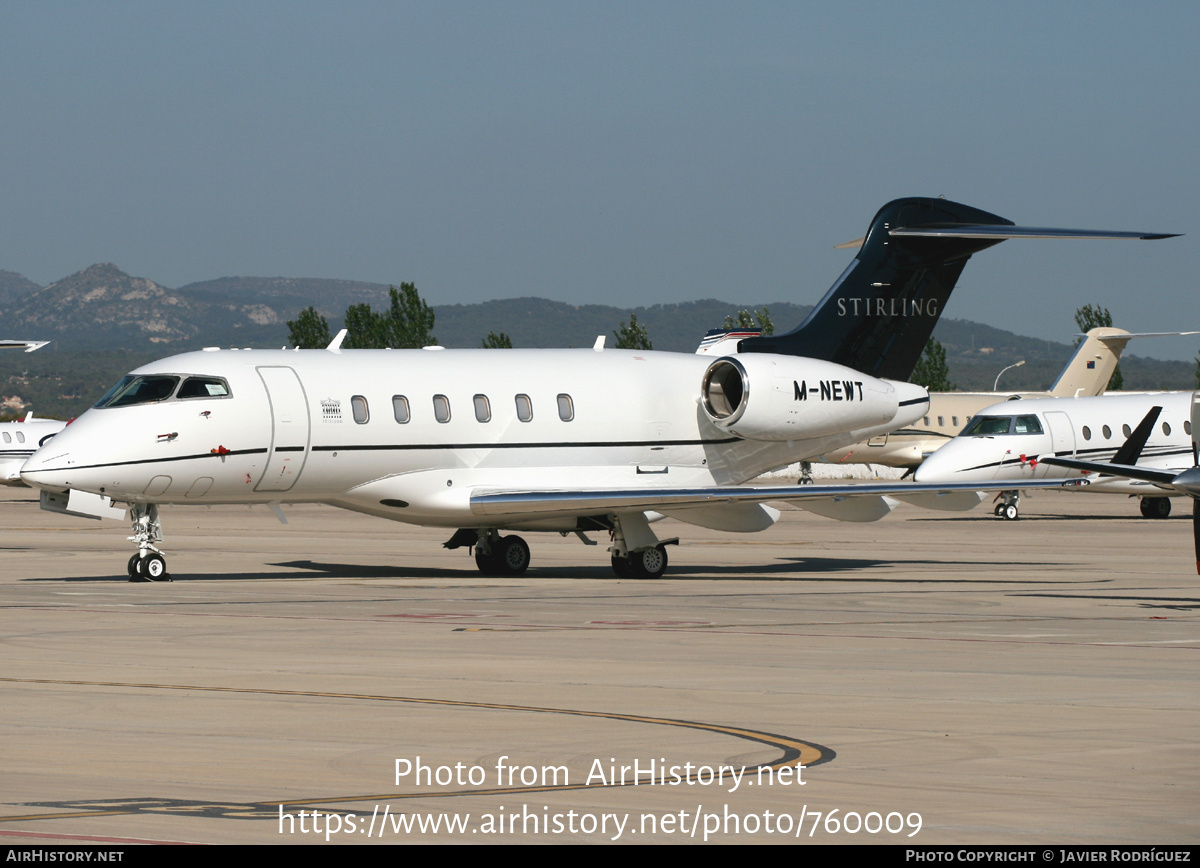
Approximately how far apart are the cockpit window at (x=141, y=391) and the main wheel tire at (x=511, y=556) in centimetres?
618

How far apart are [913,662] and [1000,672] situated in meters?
0.95

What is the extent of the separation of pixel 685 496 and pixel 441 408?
13.8ft

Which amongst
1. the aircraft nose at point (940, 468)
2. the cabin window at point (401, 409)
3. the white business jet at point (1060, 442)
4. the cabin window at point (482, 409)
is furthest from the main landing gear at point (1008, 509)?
the cabin window at point (401, 409)

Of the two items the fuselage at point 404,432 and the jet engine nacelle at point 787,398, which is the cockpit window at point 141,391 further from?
the jet engine nacelle at point 787,398

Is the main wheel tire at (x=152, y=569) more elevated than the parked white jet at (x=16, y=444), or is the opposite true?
the main wheel tire at (x=152, y=569)

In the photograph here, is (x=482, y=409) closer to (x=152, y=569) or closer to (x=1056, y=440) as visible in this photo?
(x=152, y=569)

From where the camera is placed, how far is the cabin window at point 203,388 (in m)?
24.4

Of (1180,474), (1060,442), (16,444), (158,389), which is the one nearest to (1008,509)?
(1060,442)

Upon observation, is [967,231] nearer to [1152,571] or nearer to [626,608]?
[1152,571]

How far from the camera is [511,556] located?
1089 inches

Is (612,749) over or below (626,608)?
over

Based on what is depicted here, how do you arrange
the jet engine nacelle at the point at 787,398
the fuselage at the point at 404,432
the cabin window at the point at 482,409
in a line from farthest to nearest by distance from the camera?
1. the jet engine nacelle at the point at 787,398
2. the cabin window at the point at 482,409
3. the fuselage at the point at 404,432
